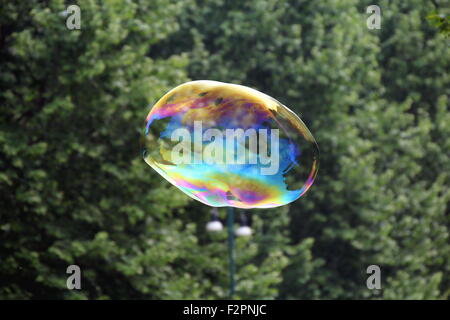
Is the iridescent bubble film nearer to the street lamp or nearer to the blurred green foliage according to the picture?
the blurred green foliage

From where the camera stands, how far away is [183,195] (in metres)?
12.7

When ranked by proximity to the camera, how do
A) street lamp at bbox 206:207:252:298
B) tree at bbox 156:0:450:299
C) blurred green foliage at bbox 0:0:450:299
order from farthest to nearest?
1. tree at bbox 156:0:450:299
2. street lamp at bbox 206:207:252:298
3. blurred green foliage at bbox 0:0:450:299

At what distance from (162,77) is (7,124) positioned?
278cm

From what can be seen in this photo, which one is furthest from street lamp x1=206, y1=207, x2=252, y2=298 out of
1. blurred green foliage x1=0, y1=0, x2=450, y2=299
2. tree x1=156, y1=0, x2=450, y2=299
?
tree x1=156, y1=0, x2=450, y2=299

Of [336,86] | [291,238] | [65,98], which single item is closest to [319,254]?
[291,238]

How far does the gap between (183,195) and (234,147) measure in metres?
5.80

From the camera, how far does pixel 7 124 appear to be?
11906 mm

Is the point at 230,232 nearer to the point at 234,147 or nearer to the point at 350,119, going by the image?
the point at 350,119

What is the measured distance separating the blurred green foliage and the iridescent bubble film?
473 cm

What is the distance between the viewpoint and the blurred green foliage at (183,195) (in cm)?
1189

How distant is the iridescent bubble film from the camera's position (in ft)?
22.9

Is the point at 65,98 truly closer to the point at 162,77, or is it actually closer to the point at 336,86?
the point at 162,77

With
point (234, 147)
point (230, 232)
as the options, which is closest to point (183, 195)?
point (230, 232)

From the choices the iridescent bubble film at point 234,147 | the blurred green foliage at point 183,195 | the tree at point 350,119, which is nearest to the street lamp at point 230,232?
the blurred green foliage at point 183,195
